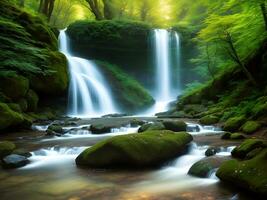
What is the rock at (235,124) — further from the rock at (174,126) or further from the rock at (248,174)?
the rock at (248,174)

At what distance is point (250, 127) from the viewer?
11.0 m

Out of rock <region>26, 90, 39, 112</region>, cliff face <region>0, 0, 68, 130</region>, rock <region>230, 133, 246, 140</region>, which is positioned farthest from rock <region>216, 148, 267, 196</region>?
rock <region>26, 90, 39, 112</region>

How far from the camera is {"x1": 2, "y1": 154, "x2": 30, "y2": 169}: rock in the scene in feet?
26.6

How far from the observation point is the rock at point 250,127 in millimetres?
10844

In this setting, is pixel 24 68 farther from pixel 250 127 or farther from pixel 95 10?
pixel 95 10

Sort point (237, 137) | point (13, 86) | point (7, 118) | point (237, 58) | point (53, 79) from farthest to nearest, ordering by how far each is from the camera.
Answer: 1. point (53, 79)
2. point (13, 86)
3. point (237, 58)
4. point (7, 118)
5. point (237, 137)

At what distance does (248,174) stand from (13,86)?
12.5m

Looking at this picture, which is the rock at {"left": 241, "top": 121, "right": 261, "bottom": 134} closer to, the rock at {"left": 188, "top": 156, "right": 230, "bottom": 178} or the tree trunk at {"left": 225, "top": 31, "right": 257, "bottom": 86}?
the rock at {"left": 188, "top": 156, "right": 230, "bottom": 178}

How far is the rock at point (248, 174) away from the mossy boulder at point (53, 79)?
13587 mm

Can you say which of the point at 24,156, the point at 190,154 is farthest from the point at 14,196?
the point at 190,154

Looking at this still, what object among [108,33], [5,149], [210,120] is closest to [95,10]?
[108,33]

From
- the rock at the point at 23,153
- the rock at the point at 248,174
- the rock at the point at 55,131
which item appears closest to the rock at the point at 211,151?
the rock at the point at 248,174

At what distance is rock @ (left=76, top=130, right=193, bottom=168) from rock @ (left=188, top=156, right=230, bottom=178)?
3.18ft

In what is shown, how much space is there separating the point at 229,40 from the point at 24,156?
31.9 ft
